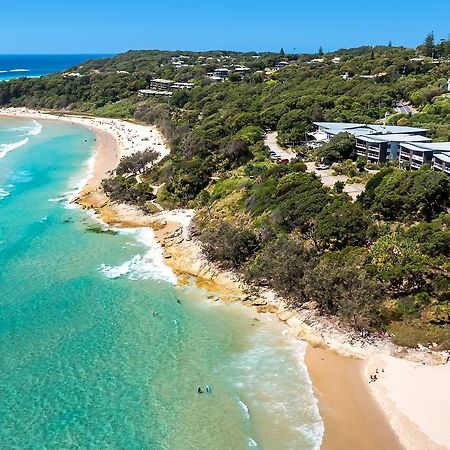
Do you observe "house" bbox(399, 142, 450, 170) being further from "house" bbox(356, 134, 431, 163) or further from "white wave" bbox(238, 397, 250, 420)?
"white wave" bbox(238, 397, 250, 420)

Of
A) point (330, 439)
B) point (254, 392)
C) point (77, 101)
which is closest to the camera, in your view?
point (330, 439)

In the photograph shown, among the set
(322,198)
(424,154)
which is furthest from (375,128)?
(322,198)

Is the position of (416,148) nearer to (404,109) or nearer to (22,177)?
(404,109)

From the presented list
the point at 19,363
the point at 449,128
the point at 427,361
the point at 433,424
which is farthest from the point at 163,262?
the point at 449,128

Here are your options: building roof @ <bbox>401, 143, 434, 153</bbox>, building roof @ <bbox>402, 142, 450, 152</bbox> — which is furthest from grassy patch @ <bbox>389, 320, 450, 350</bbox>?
building roof @ <bbox>402, 142, 450, 152</bbox>

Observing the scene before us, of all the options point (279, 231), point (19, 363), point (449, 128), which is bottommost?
point (19, 363)

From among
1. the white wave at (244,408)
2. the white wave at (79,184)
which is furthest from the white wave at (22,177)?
the white wave at (244,408)

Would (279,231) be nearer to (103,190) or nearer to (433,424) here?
(433,424)

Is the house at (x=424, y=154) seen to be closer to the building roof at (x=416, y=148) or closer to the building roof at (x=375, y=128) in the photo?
the building roof at (x=416, y=148)
